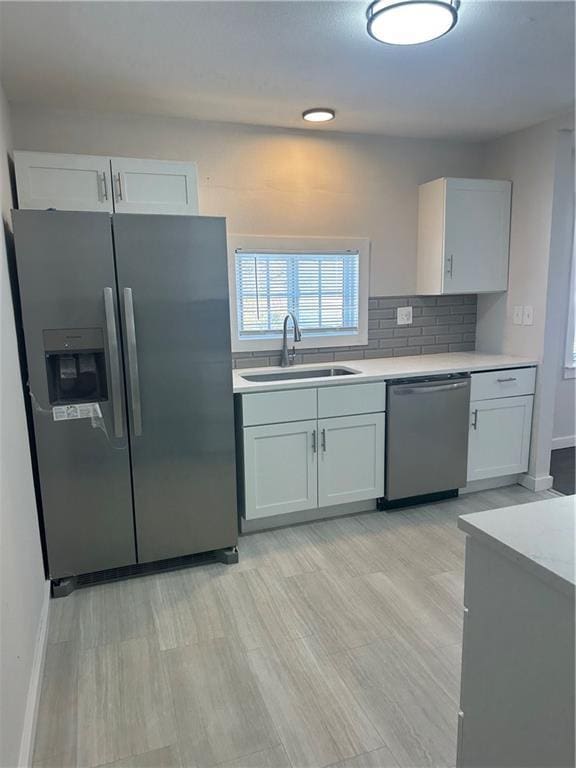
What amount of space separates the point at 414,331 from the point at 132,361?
230cm

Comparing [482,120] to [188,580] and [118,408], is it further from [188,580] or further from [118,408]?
[188,580]

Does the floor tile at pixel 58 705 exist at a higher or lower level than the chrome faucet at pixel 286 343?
lower

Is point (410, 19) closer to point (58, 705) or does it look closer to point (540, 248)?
point (540, 248)

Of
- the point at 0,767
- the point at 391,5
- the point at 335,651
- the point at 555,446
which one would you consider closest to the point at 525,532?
the point at 335,651

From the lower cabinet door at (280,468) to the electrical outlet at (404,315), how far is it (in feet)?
4.19

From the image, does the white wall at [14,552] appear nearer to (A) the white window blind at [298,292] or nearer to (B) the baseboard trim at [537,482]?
(A) the white window blind at [298,292]

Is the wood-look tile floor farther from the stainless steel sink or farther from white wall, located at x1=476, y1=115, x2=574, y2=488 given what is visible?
white wall, located at x1=476, y1=115, x2=574, y2=488

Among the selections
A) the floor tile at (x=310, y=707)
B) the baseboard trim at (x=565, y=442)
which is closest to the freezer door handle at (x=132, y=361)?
the floor tile at (x=310, y=707)

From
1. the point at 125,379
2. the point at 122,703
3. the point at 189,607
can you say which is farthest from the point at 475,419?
the point at 122,703

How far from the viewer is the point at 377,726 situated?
5.55ft

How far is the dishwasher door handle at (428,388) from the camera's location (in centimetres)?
316

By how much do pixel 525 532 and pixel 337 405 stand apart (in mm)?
1954

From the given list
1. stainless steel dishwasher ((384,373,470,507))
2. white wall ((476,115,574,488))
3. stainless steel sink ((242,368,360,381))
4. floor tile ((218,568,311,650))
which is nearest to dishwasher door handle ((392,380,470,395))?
stainless steel dishwasher ((384,373,470,507))

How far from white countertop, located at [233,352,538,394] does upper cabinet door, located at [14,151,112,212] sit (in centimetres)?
125
